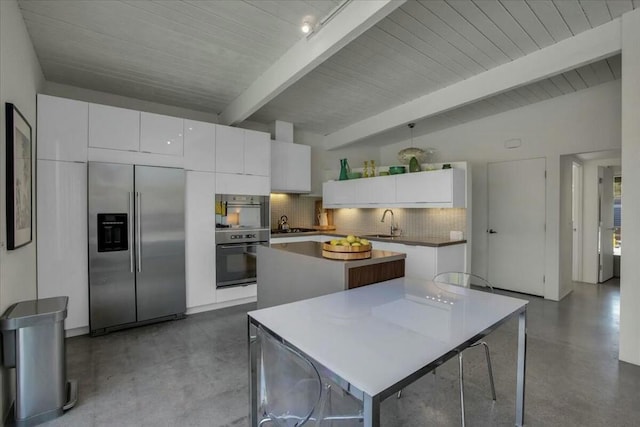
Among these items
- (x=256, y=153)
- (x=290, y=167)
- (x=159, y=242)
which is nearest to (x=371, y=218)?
(x=290, y=167)

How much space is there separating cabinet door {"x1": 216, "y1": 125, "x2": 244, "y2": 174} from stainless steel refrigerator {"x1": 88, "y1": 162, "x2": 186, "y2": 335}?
1.88 feet

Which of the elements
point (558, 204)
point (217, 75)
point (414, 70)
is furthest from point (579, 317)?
point (217, 75)

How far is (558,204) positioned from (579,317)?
1.50 metres

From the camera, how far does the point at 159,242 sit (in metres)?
3.45

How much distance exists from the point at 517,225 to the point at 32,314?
5.49 meters

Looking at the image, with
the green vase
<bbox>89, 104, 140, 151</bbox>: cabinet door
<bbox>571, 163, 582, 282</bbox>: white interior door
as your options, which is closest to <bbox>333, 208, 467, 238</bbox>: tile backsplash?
the green vase

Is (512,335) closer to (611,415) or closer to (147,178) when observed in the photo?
(611,415)

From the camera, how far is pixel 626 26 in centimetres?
255

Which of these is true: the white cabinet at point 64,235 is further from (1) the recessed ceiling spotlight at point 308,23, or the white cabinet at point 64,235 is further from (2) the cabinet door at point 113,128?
(1) the recessed ceiling spotlight at point 308,23

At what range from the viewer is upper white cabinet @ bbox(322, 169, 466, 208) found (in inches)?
164

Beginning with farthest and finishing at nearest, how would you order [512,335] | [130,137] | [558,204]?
[558,204] < [130,137] < [512,335]

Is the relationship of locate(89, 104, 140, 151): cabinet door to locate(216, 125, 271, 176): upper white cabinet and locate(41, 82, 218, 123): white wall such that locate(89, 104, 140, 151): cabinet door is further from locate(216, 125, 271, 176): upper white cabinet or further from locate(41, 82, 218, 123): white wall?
locate(216, 125, 271, 176): upper white cabinet

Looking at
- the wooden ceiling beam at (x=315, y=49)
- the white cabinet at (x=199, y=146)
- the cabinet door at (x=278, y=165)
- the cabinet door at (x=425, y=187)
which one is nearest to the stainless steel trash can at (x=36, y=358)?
the white cabinet at (x=199, y=146)

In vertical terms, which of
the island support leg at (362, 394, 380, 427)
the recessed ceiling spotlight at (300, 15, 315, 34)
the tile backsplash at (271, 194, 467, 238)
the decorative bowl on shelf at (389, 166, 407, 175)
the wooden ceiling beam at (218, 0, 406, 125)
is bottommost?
the island support leg at (362, 394, 380, 427)
